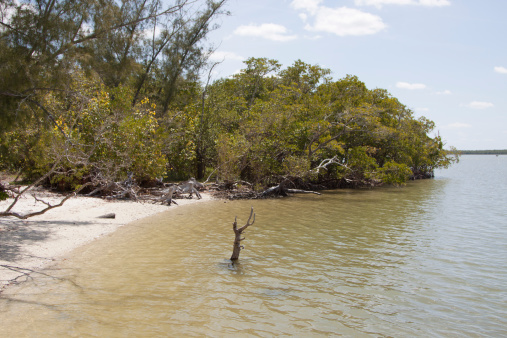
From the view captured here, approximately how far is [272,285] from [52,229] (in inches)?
287

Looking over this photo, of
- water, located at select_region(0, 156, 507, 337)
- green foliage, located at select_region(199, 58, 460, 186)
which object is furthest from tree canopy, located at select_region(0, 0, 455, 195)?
water, located at select_region(0, 156, 507, 337)

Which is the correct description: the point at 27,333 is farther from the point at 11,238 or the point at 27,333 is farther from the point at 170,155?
the point at 170,155

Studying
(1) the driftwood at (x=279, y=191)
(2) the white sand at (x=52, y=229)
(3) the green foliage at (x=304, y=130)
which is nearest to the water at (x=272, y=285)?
(2) the white sand at (x=52, y=229)

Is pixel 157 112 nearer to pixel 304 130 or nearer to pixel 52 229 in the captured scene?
pixel 304 130

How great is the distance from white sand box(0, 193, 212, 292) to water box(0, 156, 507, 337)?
53cm

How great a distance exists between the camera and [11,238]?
1012 cm

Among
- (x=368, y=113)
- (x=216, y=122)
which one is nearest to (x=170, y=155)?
(x=216, y=122)

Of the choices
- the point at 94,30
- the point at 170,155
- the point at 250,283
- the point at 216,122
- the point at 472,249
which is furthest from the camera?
the point at 216,122

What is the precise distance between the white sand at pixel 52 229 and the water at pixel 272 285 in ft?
1.73

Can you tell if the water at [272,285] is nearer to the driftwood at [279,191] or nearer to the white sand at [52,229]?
the white sand at [52,229]

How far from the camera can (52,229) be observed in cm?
1166

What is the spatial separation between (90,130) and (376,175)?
19.9 meters

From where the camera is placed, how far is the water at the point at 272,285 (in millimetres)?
6625

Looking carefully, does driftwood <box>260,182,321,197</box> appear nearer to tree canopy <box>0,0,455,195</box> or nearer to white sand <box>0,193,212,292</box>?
tree canopy <box>0,0,455,195</box>
